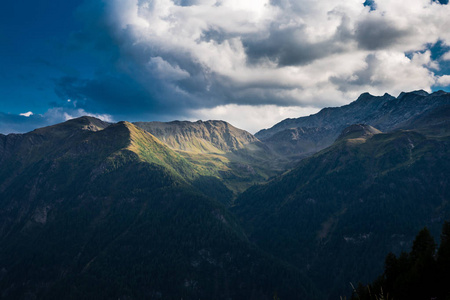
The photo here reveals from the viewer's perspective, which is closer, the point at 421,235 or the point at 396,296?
the point at 396,296

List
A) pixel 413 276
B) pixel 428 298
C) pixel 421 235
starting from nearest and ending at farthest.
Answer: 1. pixel 428 298
2. pixel 413 276
3. pixel 421 235

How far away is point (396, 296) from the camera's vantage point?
224 feet

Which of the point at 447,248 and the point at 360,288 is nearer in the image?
the point at 447,248

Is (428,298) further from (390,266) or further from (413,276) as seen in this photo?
(390,266)

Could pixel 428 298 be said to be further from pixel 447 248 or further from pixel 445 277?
pixel 447 248

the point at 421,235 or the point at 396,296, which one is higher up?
the point at 421,235

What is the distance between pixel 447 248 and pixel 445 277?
919 centimetres

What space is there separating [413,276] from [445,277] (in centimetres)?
619

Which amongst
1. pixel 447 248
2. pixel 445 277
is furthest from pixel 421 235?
pixel 445 277

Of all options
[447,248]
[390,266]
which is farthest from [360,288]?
[447,248]

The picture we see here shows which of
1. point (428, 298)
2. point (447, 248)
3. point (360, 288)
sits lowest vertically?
point (360, 288)

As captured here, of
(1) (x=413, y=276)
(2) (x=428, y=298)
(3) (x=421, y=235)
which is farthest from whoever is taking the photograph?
(3) (x=421, y=235)

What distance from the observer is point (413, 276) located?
230 ft

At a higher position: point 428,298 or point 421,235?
point 421,235
